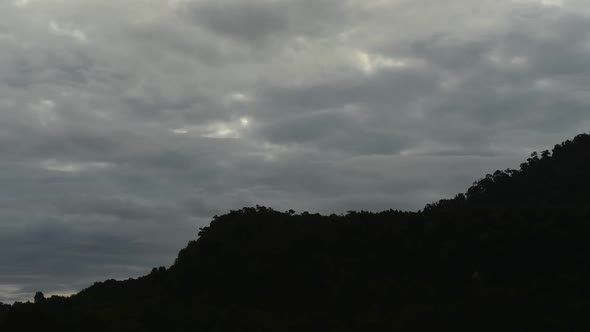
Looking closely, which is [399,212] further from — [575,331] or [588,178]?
[588,178]

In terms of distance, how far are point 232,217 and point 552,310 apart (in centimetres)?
3200

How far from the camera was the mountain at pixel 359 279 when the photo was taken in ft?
181

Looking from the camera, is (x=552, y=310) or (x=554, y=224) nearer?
(x=552, y=310)

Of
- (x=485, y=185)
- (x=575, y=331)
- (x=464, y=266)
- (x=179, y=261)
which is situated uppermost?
(x=485, y=185)

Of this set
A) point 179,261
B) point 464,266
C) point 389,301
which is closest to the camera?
point 389,301

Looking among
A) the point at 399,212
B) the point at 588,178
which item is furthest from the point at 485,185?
the point at 399,212

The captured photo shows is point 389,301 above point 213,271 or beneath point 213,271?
beneath

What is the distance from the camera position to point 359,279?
63.7m

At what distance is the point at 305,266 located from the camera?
6600cm

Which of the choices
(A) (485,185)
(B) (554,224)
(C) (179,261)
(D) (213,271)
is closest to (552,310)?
(B) (554,224)

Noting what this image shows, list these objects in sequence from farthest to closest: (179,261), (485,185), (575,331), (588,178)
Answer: (485,185)
(588,178)
(179,261)
(575,331)

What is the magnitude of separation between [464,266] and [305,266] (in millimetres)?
13573

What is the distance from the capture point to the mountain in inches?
2174

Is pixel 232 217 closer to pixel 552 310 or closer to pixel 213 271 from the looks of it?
→ pixel 213 271
